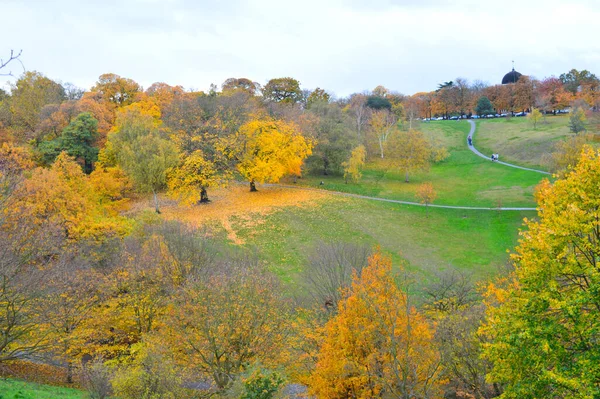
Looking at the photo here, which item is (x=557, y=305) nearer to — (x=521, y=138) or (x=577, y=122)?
(x=577, y=122)

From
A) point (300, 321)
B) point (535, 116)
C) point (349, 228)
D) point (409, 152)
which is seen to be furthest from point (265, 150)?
point (535, 116)

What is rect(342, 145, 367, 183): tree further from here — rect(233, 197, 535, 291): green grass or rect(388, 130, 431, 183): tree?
rect(233, 197, 535, 291): green grass

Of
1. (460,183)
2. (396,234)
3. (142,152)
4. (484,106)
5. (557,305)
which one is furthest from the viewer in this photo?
(484,106)

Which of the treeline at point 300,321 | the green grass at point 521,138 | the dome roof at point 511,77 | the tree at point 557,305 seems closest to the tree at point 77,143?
the treeline at point 300,321

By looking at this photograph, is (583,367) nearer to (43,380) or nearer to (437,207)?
(43,380)

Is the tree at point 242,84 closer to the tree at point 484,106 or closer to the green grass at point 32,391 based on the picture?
the tree at point 484,106

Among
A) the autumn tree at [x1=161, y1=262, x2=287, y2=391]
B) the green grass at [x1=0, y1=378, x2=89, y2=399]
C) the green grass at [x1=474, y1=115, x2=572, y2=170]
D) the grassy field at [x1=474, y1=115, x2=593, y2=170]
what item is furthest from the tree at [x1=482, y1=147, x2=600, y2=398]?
the green grass at [x1=474, y1=115, x2=572, y2=170]
